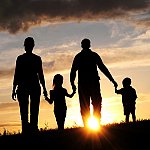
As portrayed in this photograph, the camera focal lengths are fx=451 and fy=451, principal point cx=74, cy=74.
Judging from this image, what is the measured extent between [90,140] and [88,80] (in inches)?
137

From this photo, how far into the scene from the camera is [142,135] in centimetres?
1273

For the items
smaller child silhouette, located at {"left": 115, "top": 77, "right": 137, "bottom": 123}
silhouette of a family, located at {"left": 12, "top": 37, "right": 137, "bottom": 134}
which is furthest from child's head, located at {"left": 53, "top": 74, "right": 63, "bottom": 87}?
smaller child silhouette, located at {"left": 115, "top": 77, "right": 137, "bottom": 123}

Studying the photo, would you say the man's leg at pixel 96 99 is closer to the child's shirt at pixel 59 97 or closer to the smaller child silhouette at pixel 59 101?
the smaller child silhouette at pixel 59 101

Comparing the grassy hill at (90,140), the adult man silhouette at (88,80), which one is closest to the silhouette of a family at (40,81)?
the adult man silhouette at (88,80)

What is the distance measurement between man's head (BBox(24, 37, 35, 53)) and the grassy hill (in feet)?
9.06

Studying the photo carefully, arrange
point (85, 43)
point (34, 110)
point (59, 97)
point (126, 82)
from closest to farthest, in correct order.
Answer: point (34, 110) → point (85, 43) → point (59, 97) → point (126, 82)

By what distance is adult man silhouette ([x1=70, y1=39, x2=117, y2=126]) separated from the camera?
15164 millimetres

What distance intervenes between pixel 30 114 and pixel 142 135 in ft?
12.8

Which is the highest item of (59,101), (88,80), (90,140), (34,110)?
(59,101)

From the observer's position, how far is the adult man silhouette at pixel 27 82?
14383 millimetres

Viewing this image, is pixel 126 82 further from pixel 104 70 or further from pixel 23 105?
pixel 23 105

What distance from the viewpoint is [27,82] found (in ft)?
47.3

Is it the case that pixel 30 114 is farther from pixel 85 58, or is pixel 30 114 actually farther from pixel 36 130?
pixel 85 58

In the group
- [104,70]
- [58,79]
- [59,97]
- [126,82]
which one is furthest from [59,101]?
[126,82]
